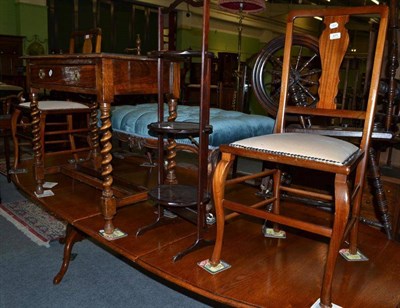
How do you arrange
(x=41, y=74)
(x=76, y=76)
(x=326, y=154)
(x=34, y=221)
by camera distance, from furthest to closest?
1. (x=34, y=221)
2. (x=41, y=74)
3. (x=76, y=76)
4. (x=326, y=154)

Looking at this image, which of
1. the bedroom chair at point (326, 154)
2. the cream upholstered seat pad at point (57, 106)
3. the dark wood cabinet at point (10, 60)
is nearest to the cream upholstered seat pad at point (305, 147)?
the bedroom chair at point (326, 154)

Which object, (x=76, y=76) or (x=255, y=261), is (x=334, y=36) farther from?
(x=76, y=76)

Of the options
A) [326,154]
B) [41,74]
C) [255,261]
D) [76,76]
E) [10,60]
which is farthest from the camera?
[10,60]

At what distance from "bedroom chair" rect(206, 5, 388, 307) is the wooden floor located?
81mm

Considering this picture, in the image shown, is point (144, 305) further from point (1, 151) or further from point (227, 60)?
point (227, 60)

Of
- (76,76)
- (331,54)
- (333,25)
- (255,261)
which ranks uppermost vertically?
(333,25)

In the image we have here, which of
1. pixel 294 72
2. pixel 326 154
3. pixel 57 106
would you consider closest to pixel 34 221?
pixel 57 106

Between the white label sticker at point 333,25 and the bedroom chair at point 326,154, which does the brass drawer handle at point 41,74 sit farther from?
the white label sticker at point 333,25

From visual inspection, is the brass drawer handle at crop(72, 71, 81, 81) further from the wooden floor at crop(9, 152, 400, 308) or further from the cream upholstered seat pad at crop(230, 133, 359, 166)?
the cream upholstered seat pad at crop(230, 133, 359, 166)

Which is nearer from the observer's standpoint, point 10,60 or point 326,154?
point 326,154

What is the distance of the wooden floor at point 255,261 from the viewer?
124 centimetres

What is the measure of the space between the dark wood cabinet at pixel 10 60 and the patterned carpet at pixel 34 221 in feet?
16.1

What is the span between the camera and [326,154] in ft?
3.79

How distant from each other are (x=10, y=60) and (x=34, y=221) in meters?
5.65
